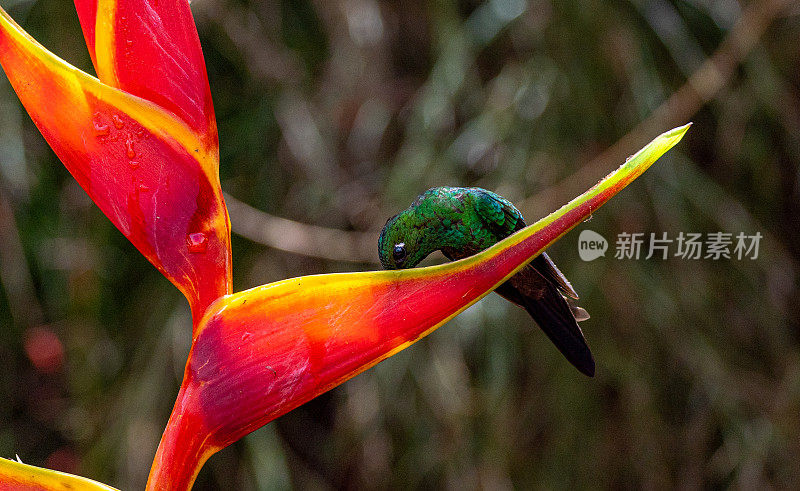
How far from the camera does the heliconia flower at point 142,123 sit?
20 centimetres

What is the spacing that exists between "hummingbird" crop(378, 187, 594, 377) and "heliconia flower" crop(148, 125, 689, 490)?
2 centimetres

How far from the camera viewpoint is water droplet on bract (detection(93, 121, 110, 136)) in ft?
0.66

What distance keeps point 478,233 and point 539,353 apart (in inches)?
36.2

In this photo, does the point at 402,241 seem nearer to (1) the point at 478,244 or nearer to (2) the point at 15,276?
(1) the point at 478,244

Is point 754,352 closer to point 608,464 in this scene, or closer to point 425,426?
point 608,464

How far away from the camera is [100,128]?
0.20 meters

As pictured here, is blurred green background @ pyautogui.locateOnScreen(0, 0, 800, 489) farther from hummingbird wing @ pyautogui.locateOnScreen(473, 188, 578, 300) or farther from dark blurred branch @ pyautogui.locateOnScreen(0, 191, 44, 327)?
hummingbird wing @ pyautogui.locateOnScreen(473, 188, 578, 300)

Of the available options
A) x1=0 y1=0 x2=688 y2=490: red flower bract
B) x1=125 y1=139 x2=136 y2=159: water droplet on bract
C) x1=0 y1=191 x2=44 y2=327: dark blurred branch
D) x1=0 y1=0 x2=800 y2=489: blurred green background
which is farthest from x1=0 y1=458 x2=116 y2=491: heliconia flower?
x1=0 y1=191 x2=44 y2=327: dark blurred branch

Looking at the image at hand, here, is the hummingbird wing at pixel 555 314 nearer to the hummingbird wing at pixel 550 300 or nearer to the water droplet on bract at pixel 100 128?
the hummingbird wing at pixel 550 300

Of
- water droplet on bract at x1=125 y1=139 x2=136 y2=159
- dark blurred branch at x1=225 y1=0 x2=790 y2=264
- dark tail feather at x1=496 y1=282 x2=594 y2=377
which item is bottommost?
dark blurred branch at x1=225 y1=0 x2=790 y2=264

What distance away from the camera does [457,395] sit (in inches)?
41.8

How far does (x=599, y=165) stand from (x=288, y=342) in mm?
834

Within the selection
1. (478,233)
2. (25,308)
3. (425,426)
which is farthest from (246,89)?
(478,233)

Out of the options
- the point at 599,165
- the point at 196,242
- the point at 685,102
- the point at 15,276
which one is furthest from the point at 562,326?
the point at 15,276
